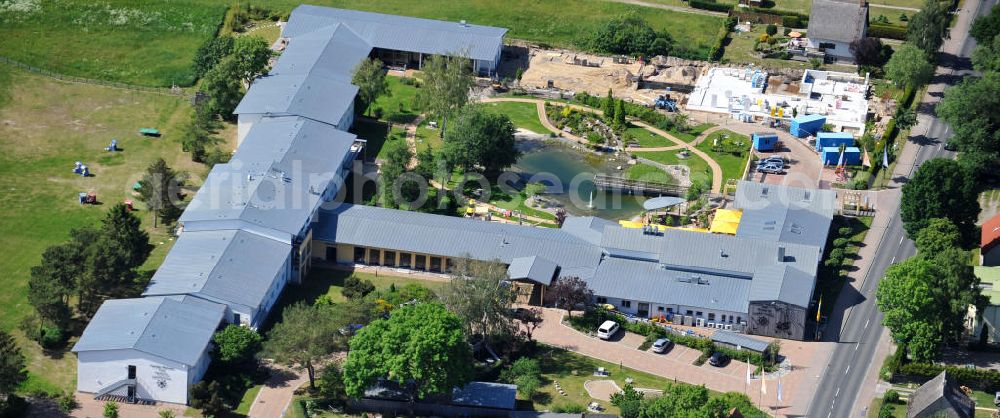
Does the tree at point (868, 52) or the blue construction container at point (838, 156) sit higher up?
the tree at point (868, 52)

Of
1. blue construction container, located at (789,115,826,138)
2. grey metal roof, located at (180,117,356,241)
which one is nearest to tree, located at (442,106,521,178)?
grey metal roof, located at (180,117,356,241)

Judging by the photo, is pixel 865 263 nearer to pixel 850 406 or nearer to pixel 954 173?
pixel 954 173

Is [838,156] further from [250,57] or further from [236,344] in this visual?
[236,344]

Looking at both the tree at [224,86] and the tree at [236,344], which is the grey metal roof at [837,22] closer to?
the tree at [224,86]

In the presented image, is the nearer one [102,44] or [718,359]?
[718,359]

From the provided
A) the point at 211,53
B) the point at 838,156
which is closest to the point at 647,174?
the point at 838,156

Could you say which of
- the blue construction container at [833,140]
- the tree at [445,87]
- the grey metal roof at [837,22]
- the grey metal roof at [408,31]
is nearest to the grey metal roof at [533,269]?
the tree at [445,87]

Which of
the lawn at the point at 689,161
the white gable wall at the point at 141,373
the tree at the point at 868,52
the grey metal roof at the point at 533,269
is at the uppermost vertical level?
the tree at the point at 868,52

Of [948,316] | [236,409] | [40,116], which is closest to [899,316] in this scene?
[948,316]
